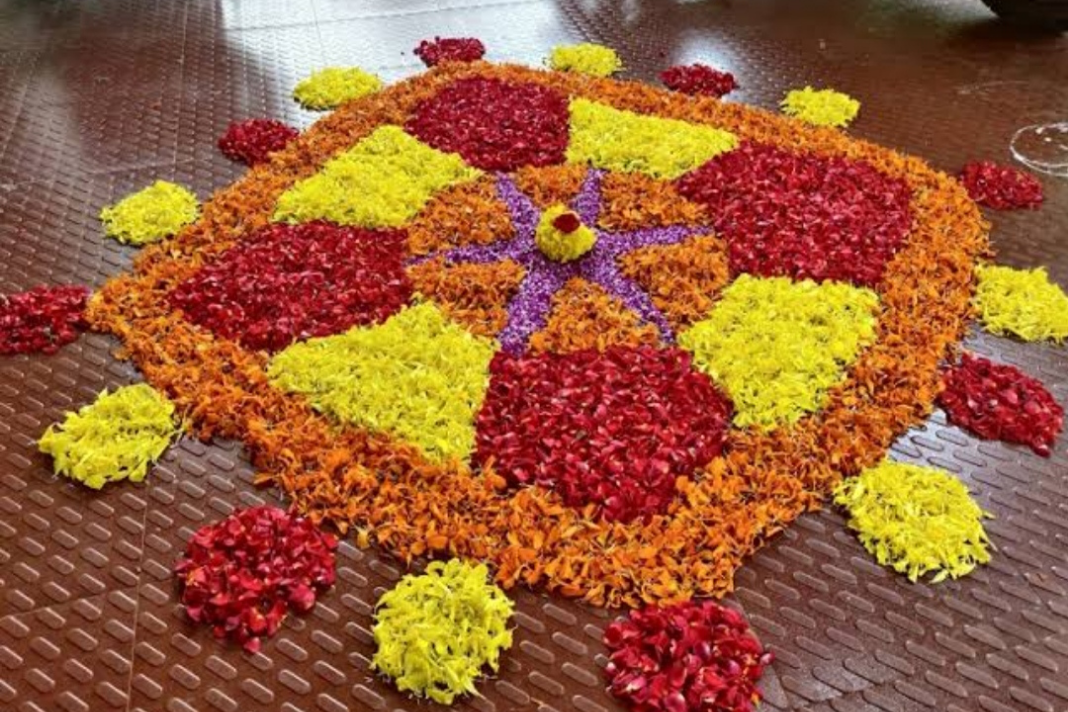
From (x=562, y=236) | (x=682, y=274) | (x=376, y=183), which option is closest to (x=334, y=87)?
(x=376, y=183)

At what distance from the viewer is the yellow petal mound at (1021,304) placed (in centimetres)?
348

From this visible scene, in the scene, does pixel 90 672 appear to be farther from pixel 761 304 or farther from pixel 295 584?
pixel 761 304

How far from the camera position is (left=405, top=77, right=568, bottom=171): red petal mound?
4.42 metres

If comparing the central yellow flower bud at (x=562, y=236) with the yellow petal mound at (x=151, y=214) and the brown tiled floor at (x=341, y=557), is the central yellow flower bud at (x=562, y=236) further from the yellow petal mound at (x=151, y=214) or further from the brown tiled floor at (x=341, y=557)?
the yellow petal mound at (x=151, y=214)

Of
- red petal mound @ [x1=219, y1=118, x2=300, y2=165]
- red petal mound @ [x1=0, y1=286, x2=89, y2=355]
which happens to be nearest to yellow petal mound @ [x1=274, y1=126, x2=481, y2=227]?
red petal mound @ [x1=219, y1=118, x2=300, y2=165]

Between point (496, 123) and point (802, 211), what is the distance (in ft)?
5.22

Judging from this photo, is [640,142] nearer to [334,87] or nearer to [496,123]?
[496,123]

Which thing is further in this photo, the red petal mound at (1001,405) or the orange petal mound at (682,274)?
the orange petal mound at (682,274)

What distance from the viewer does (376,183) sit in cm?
417

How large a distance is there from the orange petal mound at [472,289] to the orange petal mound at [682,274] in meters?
0.49

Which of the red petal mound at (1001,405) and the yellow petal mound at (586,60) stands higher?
the yellow petal mound at (586,60)

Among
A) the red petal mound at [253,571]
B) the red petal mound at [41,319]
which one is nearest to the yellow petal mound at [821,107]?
the red petal mound at [253,571]

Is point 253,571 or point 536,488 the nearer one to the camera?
point 253,571

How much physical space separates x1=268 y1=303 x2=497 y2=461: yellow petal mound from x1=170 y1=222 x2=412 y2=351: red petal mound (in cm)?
11
